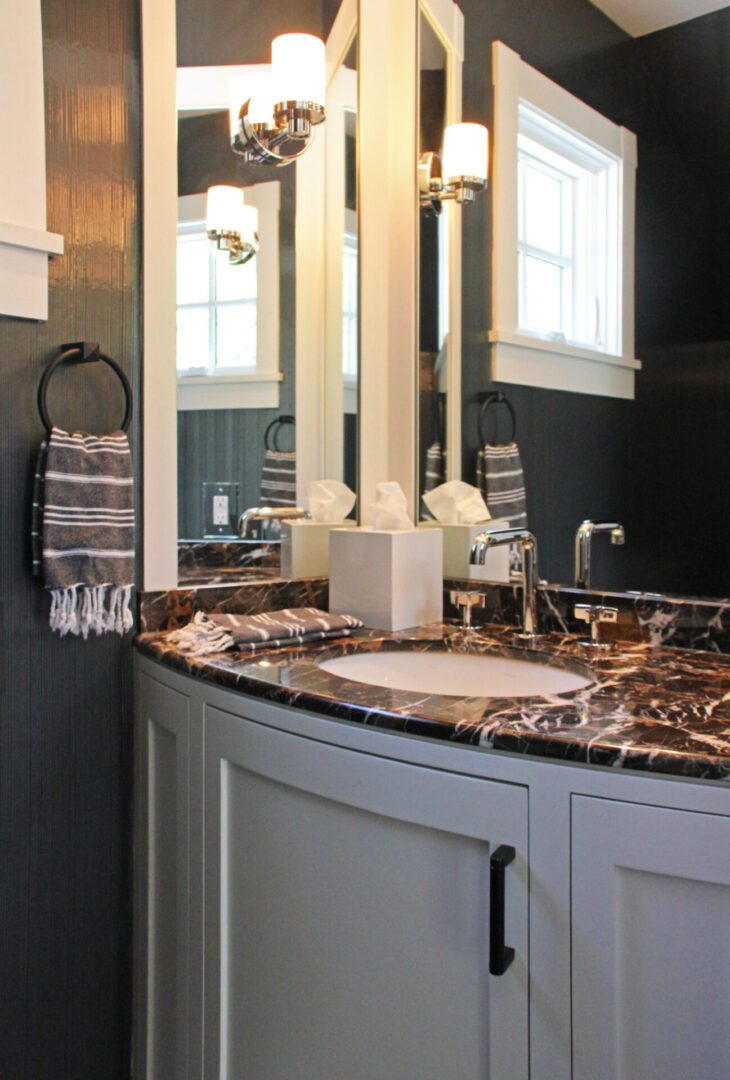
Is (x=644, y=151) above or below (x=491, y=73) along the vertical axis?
below

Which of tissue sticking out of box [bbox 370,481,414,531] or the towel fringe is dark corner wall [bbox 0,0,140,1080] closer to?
the towel fringe

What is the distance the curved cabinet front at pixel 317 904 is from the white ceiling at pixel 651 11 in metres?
1.22

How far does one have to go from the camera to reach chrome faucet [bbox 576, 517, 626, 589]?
1.40m

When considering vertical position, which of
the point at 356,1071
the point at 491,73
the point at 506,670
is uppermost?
the point at 491,73

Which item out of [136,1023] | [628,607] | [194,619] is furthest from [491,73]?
[136,1023]

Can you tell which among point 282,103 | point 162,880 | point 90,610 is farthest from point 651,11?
point 162,880

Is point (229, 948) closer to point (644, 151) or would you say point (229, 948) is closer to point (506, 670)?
point (506, 670)

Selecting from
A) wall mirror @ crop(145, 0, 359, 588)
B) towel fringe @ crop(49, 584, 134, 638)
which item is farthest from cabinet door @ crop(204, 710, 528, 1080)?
wall mirror @ crop(145, 0, 359, 588)

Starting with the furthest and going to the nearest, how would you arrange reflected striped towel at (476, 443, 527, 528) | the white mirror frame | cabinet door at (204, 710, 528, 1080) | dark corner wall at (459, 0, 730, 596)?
the white mirror frame, reflected striped towel at (476, 443, 527, 528), dark corner wall at (459, 0, 730, 596), cabinet door at (204, 710, 528, 1080)

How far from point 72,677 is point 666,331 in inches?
45.7

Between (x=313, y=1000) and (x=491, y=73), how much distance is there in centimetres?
173

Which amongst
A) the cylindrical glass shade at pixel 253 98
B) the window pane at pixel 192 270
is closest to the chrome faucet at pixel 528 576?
the window pane at pixel 192 270

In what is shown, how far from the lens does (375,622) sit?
1607mm

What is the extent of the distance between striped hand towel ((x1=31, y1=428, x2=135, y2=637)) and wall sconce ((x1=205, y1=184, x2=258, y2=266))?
0.51m
